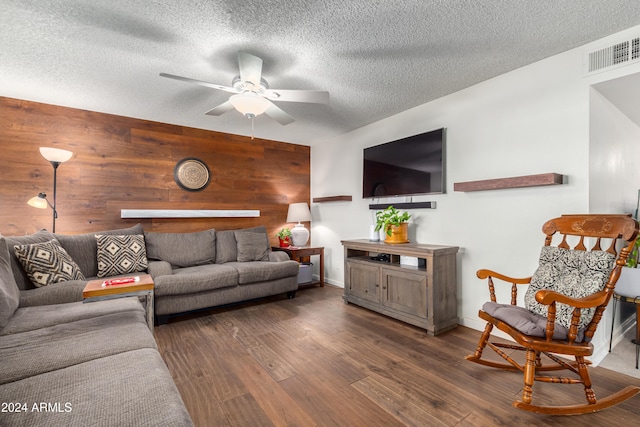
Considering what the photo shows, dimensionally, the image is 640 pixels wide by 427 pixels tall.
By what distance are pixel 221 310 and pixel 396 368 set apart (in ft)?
7.15

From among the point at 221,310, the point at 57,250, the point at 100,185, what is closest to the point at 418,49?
the point at 221,310

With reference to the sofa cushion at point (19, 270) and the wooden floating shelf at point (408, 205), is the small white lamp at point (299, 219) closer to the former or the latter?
the wooden floating shelf at point (408, 205)

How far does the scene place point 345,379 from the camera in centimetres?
196

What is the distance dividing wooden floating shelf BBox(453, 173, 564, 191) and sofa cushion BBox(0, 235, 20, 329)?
3.45 m

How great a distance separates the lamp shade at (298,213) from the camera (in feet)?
15.4

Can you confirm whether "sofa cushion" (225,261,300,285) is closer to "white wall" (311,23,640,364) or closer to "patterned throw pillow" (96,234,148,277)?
"patterned throw pillow" (96,234,148,277)

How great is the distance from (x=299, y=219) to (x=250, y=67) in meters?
2.81

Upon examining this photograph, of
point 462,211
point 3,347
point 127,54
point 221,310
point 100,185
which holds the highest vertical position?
point 127,54

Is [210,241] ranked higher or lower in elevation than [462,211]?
lower

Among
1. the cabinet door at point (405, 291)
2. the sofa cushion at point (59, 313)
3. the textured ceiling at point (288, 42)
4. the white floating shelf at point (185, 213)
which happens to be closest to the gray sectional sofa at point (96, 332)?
the sofa cushion at point (59, 313)

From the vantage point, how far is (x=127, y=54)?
230cm

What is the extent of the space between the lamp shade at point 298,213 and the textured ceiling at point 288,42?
2.01 metres

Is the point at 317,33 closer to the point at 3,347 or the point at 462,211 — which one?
the point at 462,211

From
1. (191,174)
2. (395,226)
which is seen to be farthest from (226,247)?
(395,226)
